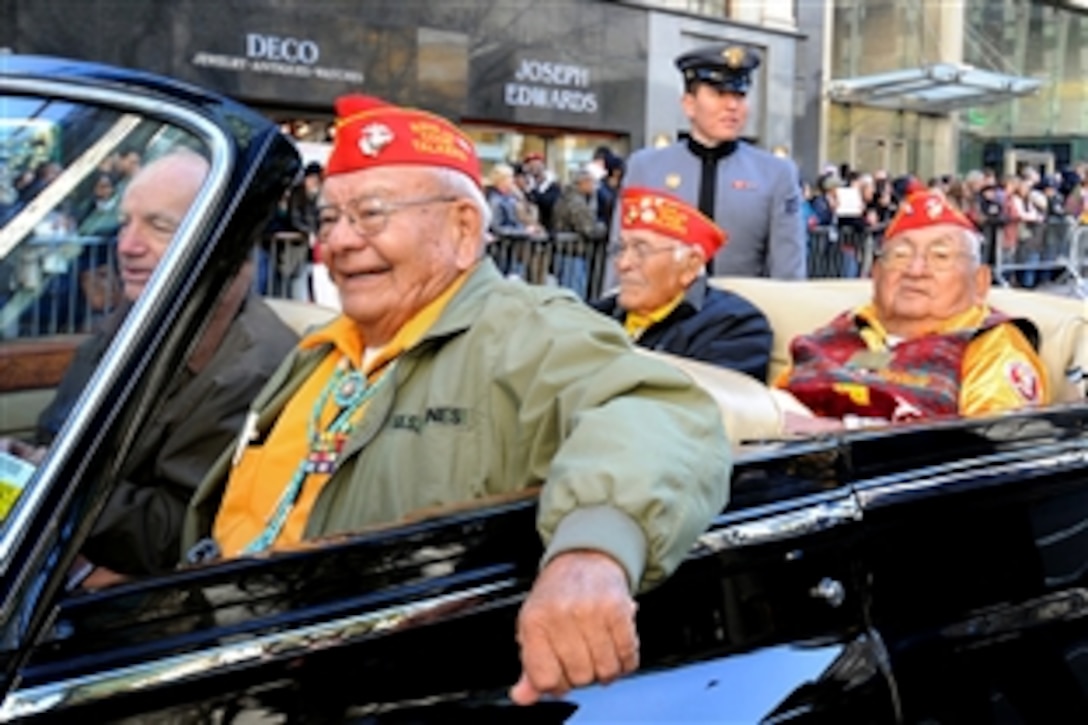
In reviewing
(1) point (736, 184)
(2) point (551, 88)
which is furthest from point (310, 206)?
(2) point (551, 88)

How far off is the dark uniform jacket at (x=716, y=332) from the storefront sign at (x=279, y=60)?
1295cm

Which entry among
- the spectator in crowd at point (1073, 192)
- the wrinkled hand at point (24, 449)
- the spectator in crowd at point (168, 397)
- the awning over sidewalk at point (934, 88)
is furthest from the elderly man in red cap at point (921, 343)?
the awning over sidewalk at point (934, 88)

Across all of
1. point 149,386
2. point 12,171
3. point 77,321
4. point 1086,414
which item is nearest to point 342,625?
point 149,386

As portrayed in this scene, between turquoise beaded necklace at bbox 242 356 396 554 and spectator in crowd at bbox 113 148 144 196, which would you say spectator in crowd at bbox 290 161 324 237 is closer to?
turquoise beaded necklace at bbox 242 356 396 554

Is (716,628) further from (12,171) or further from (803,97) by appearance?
(803,97)

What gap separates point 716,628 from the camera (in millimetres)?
1859

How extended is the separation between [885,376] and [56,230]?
104 inches

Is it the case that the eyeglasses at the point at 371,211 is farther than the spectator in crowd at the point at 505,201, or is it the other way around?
the spectator in crowd at the point at 505,201

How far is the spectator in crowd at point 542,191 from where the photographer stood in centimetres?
1259

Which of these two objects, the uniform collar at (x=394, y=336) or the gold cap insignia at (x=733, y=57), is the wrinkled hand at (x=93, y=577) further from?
the gold cap insignia at (x=733, y=57)

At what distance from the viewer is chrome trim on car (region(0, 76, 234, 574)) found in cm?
144

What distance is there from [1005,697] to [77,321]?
155 cm

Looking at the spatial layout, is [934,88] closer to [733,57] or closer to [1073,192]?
[1073,192]

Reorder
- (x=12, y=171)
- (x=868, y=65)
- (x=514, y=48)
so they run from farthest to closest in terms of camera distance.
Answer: (x=868, y=65)
(x=514, y=48)
(x=12, y=171)
